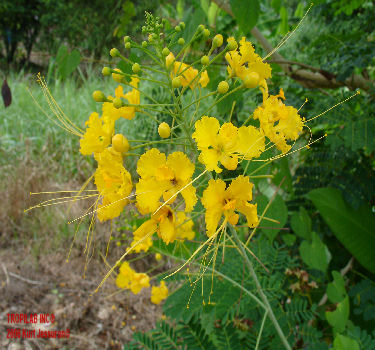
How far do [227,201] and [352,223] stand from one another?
95 cm

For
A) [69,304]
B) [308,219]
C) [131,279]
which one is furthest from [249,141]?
[69,304]

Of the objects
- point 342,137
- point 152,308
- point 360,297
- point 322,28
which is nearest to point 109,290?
point 152,308

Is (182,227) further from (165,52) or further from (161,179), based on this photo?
(165,52)

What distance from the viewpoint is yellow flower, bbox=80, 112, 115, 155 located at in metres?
0.73

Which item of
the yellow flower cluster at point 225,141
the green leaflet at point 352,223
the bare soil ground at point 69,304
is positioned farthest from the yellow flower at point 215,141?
the bare soil ground at point 69,304

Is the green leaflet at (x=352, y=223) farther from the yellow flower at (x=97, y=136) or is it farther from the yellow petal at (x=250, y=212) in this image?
the yellow flower at (x=97, y=136)

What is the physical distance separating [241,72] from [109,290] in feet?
6.08

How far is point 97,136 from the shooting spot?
0.73 metres

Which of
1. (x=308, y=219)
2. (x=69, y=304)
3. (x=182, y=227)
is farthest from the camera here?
(x=69, y=304)

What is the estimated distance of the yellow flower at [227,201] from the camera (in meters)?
0.63

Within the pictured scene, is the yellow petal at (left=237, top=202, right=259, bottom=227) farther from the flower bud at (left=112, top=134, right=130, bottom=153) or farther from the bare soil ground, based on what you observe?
the bare soil ground

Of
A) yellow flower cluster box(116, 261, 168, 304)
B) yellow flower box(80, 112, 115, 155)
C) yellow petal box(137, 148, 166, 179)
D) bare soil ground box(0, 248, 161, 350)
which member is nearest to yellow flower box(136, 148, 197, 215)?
yellow petal box(137, 148, 166, 179)

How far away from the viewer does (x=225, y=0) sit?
139 centimetres

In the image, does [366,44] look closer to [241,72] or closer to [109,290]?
[241,72]
